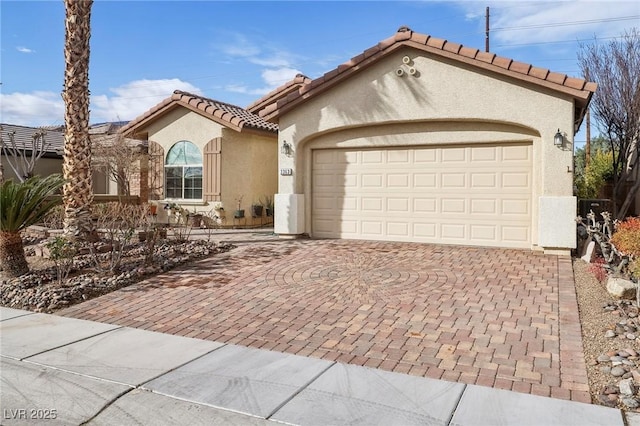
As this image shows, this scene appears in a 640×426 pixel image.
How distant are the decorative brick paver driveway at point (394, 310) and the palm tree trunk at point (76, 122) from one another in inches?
135

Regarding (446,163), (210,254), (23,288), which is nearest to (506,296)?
(446,163)

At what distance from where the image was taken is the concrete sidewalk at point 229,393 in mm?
3734

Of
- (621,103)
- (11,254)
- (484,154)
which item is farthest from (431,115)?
(11,254)

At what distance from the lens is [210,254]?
1082 cm

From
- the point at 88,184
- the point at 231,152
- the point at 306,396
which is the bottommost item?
the point at 306,396

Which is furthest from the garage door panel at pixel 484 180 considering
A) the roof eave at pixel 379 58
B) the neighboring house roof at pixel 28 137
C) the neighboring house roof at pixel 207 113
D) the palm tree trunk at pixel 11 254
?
the neighboring house roof at pixel 28 137

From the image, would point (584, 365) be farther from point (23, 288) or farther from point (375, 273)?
point (23, 288)

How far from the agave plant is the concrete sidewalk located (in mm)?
4095

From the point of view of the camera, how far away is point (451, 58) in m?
10.8

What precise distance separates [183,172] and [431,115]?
32.8 feet

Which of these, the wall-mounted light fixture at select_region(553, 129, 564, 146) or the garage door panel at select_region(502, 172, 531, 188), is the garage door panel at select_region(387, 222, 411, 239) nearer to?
the garage door panel at select_region(502, 172, 531, 188)

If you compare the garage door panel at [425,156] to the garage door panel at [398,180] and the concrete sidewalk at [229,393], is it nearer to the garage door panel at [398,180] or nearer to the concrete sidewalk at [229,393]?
the garage door panel at [398,180]

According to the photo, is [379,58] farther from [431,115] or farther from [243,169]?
[243,169]

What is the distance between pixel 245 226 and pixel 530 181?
987 cm
